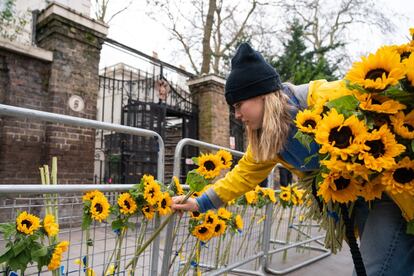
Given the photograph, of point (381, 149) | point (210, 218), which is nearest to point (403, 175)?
point (381, 149)

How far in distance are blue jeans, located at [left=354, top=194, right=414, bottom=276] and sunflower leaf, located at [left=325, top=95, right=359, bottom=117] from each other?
0.62m

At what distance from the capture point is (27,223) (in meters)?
1.52

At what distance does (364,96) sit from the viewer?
3.32 ft

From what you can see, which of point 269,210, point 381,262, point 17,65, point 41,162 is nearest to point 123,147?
point 41,162

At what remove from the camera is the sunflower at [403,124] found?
1.00 metres

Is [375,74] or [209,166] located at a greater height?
[375,74]

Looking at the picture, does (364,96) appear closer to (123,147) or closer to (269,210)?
(269,210)

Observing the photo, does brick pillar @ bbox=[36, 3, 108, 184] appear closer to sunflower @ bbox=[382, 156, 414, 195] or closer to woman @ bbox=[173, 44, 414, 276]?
woman @ bbox=[173, 44, 414, 276]

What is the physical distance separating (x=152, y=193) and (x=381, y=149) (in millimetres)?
1268

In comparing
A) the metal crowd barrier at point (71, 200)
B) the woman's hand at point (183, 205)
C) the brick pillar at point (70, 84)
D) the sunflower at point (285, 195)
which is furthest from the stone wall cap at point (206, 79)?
the woman's hand at point (183, 205)

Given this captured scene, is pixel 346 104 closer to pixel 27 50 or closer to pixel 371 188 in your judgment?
pixel 371 188

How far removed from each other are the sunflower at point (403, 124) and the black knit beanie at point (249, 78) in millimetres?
748

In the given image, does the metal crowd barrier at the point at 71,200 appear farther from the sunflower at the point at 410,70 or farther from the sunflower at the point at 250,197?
the sunflower at the point at 410,70

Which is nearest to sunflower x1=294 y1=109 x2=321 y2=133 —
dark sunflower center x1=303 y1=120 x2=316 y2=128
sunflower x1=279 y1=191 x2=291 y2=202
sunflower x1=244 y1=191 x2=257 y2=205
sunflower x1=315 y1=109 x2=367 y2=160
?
dark sunflower center x1=303 y1=120 x2=316 y2=128
